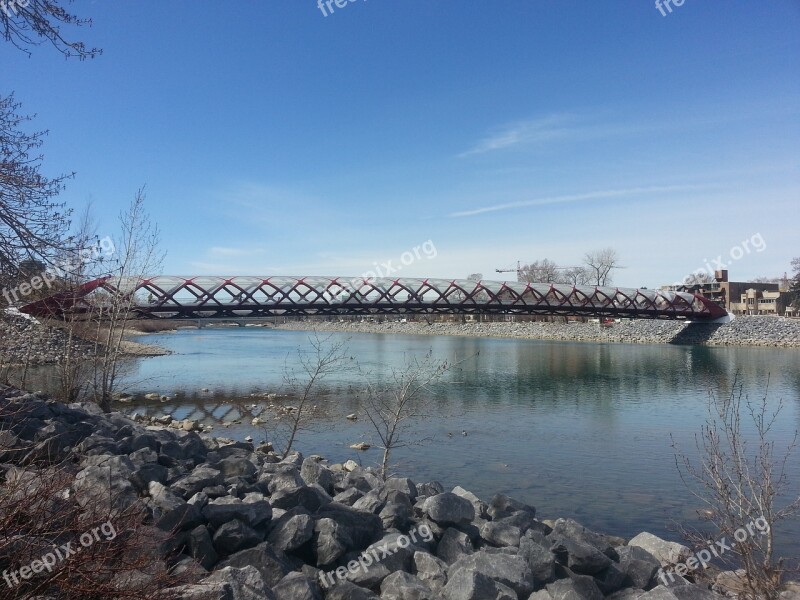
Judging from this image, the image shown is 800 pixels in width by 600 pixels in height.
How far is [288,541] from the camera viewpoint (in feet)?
18.3

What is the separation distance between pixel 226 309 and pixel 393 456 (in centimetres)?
2435

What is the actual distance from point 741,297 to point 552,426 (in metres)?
89.7

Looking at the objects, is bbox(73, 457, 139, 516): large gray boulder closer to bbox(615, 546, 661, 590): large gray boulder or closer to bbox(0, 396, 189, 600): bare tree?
bbox(0, 396, 189, 600): bare tree

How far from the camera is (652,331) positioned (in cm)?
6644

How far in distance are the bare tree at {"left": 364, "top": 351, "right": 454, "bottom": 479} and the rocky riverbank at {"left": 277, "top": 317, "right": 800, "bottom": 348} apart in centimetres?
2934

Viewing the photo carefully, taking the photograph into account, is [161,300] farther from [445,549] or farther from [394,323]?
[394,323]

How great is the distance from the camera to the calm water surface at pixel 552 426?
10617 millimetres

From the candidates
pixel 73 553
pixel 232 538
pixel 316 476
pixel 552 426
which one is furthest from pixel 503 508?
pixel 552 426

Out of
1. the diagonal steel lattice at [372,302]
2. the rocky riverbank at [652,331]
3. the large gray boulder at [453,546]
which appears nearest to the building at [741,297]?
the rocky riverbank at [652,331]

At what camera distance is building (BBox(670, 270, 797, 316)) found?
82425mm

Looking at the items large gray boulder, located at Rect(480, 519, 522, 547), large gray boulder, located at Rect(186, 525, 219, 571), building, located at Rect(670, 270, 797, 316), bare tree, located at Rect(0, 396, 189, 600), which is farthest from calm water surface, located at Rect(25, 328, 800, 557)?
building, located at Rect(670, 270, 797, 316)

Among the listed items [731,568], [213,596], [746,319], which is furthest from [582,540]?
[746,319]

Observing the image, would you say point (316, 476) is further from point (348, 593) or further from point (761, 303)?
point (761, 303)

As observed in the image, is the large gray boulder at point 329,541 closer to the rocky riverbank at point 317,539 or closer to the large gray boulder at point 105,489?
the rocky riverbank at point 317,539
